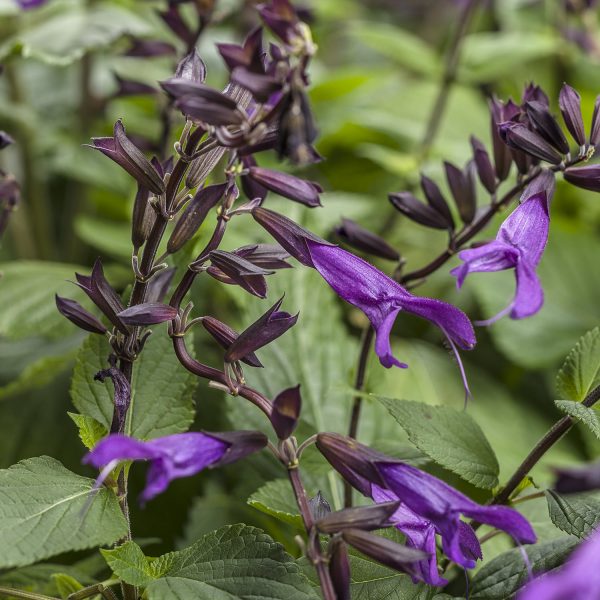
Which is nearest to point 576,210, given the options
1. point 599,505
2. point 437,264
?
point 437,264

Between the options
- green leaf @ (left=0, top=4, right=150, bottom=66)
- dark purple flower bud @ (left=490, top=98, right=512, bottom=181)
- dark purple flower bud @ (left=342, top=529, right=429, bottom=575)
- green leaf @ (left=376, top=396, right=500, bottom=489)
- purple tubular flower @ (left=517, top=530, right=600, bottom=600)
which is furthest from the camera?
green leaf @ (left=0, top=4, right=150, bottom=66)

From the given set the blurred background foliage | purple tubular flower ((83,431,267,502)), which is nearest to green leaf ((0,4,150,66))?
the blurred background foliage

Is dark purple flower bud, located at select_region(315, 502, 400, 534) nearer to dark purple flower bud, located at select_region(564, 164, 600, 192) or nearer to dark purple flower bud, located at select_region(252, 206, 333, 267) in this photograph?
dark purple flower bud, located at select_region(252, 206, 333, 267)

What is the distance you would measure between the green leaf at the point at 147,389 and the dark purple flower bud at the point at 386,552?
0.54 feet

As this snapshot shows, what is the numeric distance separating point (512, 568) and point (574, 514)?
73 millimetres

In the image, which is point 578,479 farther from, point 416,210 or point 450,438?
point 416,210

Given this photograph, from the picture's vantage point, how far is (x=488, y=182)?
2.22 feet

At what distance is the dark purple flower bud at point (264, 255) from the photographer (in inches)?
21.2

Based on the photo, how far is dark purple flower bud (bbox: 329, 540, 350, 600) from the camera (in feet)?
1.50

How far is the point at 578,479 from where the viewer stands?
1.20ft

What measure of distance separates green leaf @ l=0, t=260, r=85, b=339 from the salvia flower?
17.0 inches

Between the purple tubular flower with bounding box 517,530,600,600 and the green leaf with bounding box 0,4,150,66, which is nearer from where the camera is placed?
the purple tubular flower with bounding box 517,530,600,600

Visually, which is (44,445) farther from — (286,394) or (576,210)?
(576,210)

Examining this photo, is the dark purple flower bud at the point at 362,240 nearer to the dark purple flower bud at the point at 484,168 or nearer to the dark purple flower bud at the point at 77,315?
the dark purple flower bud at the point at 484,168
